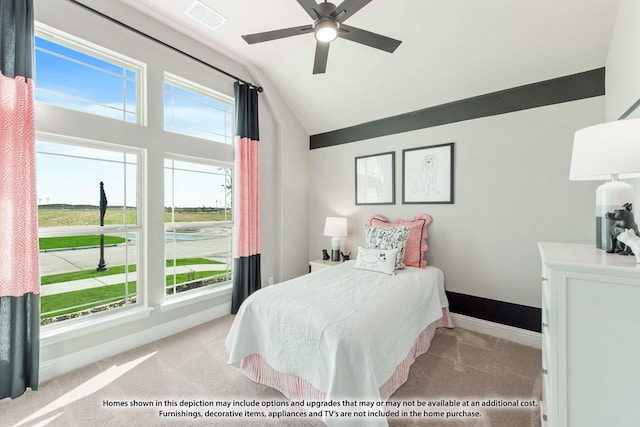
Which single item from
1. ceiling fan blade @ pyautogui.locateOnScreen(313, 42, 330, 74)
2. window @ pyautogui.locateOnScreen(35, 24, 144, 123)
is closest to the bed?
ceiling fan blade @ pyautogui.locateOnScreen(313, 42, 330, 74)

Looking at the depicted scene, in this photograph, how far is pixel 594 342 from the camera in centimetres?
113

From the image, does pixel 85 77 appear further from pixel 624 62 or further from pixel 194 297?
pixel 624 62

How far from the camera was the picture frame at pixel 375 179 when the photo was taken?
137 inches

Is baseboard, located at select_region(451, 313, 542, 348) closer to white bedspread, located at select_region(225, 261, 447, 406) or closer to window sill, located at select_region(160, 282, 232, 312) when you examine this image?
white bedspread, located at select_region(225, 261, 447, 406)

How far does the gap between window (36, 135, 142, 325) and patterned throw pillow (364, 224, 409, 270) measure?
8.24 ft

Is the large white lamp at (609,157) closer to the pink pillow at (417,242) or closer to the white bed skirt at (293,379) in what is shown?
the white bed skirt at (293,379)

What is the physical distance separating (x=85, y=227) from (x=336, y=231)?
8.79 feet

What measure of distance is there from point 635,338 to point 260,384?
2.13 meters

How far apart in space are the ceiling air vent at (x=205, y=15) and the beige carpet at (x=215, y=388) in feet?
10.5

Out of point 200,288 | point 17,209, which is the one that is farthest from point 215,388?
point 17,209

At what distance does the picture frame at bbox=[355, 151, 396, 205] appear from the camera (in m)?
3.47

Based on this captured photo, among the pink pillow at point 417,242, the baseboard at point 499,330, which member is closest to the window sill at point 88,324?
the pink pillow at point 417,242

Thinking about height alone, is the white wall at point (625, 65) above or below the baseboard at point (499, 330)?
above

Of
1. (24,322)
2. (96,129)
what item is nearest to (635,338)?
(24,322)
